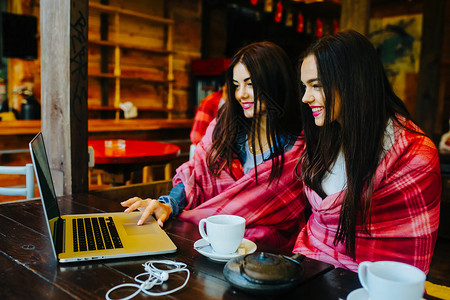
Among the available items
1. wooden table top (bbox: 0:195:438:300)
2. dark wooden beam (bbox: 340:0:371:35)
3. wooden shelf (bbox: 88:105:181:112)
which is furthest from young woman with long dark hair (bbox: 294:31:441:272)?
wooden shelf (bbox: 88:105:181:112)

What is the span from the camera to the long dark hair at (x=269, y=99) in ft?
5.41

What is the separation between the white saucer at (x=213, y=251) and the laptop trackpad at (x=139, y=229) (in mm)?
182

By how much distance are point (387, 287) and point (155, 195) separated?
1622 mm

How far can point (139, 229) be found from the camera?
4.03 ft

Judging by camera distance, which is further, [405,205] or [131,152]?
[131,152]

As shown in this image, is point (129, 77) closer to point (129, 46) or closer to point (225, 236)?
point (129, 46)

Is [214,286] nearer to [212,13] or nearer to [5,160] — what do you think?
[5,160]

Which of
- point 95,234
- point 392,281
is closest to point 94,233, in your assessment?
point 95,234

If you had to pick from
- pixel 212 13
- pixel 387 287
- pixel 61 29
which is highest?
pixel 212 13

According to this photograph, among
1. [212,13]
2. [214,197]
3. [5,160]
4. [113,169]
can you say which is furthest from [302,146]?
[212,13]

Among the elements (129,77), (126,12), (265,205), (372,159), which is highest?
(126,12)

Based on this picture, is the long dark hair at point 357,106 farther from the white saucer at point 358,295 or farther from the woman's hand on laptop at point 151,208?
the woman's hand on laptop at point 151,208

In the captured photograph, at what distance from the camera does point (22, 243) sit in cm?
111

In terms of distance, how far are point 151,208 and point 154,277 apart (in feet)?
1.42
